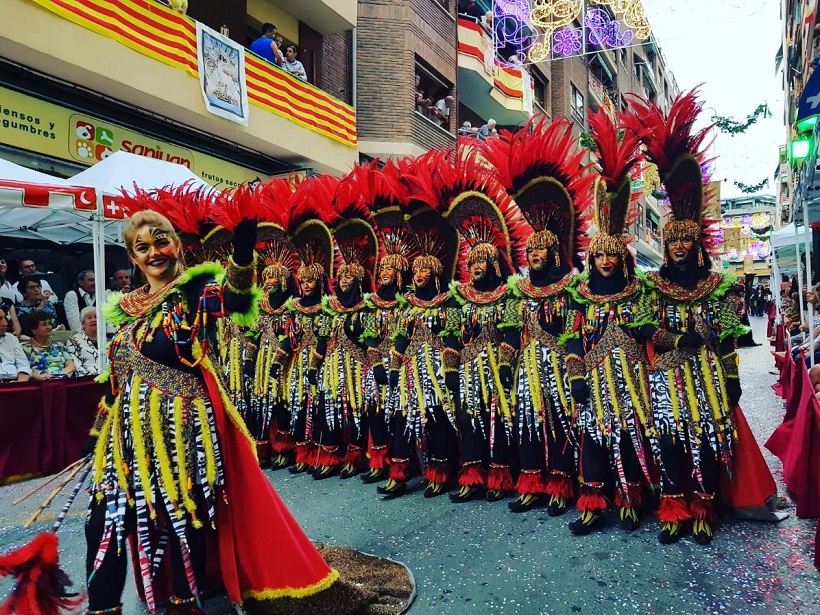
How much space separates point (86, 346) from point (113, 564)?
4260 mm

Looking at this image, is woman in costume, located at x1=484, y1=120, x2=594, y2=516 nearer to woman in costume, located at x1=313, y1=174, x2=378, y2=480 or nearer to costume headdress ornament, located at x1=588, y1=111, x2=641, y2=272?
costume headdress ornament, located at x1=588, y1=111, x2=641, y2=272

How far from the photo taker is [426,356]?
4.24 meters

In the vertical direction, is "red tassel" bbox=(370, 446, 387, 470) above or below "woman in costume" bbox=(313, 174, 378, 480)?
below

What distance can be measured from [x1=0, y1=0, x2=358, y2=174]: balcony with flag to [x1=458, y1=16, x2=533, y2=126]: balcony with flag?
4305 mm

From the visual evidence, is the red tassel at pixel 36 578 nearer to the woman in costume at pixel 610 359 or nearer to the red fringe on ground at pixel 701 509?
the woman in costume at pixel 610 359

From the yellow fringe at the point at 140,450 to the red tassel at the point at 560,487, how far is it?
2503 mm

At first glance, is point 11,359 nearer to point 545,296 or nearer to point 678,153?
point 545,296

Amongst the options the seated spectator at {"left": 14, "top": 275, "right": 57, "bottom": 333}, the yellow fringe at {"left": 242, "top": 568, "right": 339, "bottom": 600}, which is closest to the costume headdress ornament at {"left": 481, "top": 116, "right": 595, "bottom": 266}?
the yellow fringe at {"left": 242, "top": 568, "right": 339, "bottom": 600}

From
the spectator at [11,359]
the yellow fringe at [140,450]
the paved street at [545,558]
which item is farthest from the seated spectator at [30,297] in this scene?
the yellow fringe at [140,450]

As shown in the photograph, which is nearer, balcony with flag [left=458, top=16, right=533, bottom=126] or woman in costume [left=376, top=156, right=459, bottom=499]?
woman in costume [left=376, top=156, right=459, bottom=499]

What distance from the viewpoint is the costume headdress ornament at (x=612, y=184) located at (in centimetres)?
338

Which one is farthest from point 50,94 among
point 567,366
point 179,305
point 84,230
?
point 567,366

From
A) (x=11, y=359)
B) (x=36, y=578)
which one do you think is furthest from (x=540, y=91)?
(x=36, y=578)

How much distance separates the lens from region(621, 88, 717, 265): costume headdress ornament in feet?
10.7
